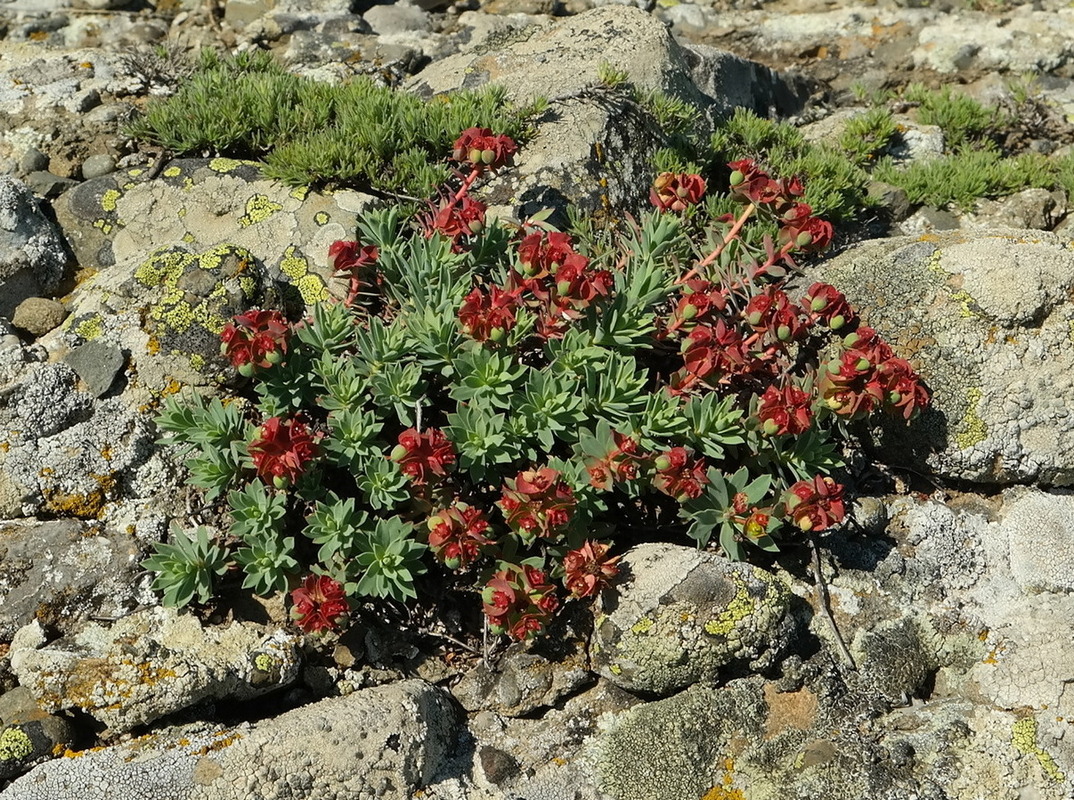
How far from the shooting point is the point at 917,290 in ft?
Answer: 15.3

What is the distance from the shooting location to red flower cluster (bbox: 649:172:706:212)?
454cm

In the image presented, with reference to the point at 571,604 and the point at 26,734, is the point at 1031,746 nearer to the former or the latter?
the point at 571,604

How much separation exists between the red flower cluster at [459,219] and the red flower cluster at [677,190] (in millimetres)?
812

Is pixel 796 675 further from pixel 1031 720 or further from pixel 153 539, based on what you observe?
pixel 153 539

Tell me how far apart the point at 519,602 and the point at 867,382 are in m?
1.67

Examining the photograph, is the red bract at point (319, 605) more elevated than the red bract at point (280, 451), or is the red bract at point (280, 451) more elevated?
the red bract at point (280, 451)

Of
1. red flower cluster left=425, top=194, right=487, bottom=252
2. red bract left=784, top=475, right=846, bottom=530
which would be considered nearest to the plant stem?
red bract left=784, top=475, right=846, bottom=530

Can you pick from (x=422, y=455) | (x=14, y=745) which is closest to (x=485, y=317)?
(x=422, y=455)

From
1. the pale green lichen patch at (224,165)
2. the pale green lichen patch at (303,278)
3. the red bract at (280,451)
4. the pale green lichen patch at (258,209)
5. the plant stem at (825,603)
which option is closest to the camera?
the red bract at (280,451)

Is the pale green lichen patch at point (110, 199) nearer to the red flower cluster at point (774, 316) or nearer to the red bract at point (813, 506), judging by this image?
the red flower cluster at point (774, 316)

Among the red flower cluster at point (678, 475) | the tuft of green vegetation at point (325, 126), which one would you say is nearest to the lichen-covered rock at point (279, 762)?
the red flower cluster at point (678, 475)

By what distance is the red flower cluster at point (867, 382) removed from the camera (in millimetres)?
4016

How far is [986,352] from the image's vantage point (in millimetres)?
4480

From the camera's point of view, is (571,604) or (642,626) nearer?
(642,626)
